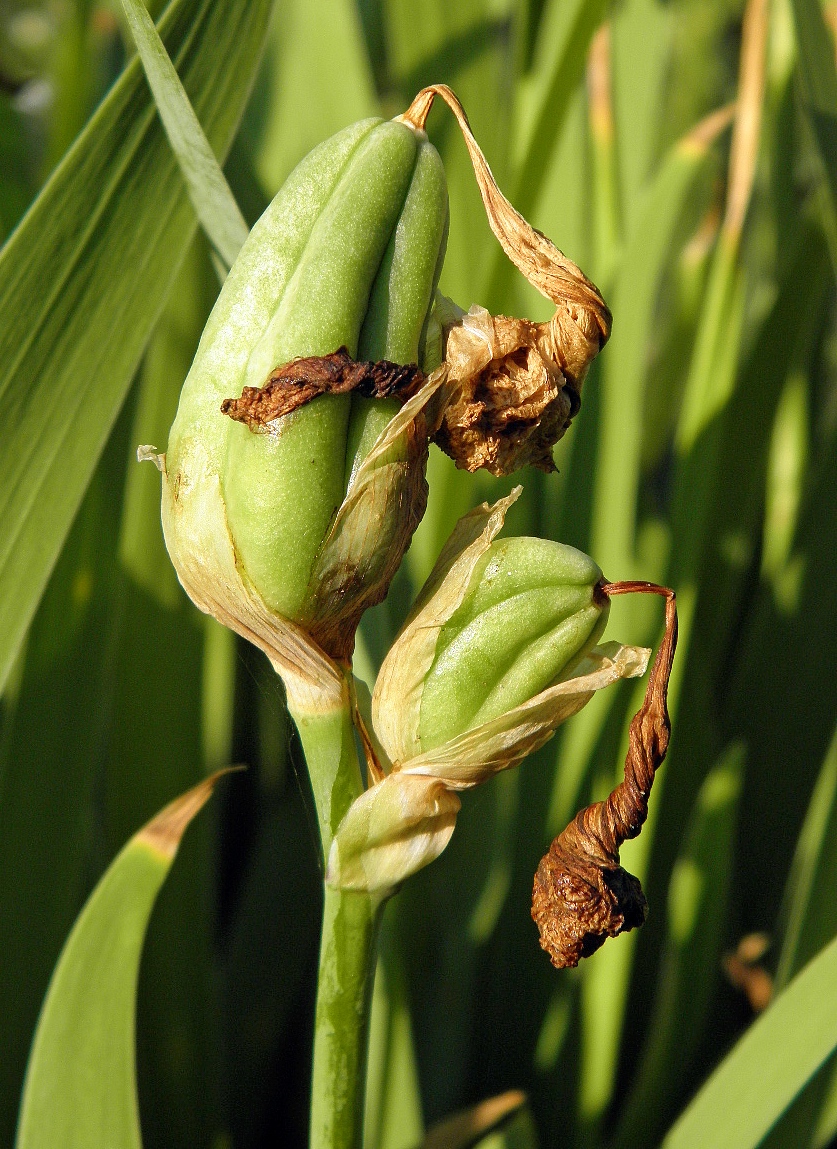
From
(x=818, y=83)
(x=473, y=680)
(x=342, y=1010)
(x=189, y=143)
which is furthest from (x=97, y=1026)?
(x=818, y=83)

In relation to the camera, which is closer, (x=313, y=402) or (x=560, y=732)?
(x=313, y=402)

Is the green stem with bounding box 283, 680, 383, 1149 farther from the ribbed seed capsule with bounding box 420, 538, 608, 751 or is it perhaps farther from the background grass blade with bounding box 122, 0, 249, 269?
the background grass blade with bounding box 122, 0, 249, 269

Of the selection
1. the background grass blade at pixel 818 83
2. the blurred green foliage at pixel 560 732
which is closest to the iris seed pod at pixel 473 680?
the blurred green foliage at pixel 560 732

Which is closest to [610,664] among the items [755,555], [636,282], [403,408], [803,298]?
[403,408]

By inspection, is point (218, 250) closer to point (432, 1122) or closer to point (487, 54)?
point (487, 54)

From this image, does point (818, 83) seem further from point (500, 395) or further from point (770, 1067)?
point (770, 1067)

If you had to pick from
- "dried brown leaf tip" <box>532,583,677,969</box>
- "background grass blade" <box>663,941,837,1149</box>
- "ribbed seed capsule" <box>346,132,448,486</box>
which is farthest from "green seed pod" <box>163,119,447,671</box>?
"background grass blade" <box>663,941,837,1149</box>
